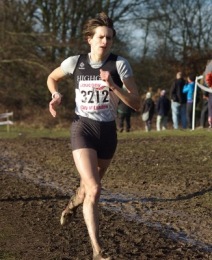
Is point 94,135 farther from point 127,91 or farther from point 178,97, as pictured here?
point 178,97

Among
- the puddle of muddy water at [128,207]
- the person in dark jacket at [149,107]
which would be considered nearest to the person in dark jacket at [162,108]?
the person in dark jacket at [149,107]

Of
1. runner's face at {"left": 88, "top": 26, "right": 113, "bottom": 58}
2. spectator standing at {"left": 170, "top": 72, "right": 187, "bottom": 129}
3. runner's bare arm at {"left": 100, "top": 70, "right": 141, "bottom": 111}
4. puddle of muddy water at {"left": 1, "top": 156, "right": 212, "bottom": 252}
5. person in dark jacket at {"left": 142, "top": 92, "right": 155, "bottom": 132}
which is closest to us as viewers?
runner's bare arm at {"left": 100, "top": 70, "right": 141, "bottom": 111}

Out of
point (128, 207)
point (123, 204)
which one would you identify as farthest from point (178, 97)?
point (128, 207)

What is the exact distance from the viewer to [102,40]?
5715mm

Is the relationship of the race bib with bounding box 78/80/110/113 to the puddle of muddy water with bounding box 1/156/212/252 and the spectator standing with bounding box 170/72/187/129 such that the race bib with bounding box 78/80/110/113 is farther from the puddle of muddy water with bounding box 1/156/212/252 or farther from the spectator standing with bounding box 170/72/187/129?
the spectator standing with bounding box 170/72/187/129

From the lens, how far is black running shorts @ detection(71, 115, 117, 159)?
5.74 m

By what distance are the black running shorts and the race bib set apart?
13cm

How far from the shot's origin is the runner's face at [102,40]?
5716 mm

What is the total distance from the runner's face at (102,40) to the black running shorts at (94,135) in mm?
646

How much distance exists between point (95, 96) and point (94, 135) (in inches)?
14.4

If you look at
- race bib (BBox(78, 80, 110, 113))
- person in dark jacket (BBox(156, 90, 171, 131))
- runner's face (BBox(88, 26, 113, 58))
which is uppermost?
runner's face (BBox(88, 26, 113, 58))

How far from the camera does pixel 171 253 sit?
5625 mm

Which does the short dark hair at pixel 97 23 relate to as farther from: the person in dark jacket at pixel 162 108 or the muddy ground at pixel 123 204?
the person in dark jacket at pixel 162 108

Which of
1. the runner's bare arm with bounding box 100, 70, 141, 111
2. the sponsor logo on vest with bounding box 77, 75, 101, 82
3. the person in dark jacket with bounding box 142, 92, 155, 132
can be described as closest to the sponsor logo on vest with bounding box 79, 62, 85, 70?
the sponsor logo on vest with bounding box 77, 75, 101, 82
